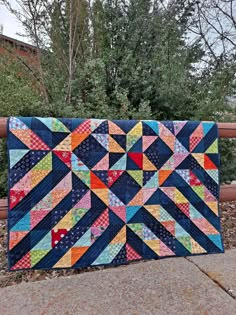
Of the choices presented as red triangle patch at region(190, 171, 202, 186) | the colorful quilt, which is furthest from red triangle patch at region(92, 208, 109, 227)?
red triangle patch at region(190, 171, 202, 186)

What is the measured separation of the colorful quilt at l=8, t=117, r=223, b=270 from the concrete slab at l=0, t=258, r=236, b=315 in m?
0.18

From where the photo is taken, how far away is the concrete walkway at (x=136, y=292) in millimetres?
1454

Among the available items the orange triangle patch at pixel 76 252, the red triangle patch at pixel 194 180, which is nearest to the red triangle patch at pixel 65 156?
the orange triangle patch at pixel 76 252

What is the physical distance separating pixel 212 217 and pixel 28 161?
1.07 m

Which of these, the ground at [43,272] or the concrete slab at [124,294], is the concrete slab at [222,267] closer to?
the concrete slab at [124,294]

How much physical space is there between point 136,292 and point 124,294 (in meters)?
0.07

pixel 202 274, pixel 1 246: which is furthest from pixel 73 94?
pixel 202 274

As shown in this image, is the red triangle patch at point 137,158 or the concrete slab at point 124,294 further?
the red triangle patch at point 137,158

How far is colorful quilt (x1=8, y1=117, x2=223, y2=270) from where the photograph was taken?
140cm

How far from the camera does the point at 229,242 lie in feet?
7.95

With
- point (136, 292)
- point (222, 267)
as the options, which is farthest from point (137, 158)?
point (222, 267)

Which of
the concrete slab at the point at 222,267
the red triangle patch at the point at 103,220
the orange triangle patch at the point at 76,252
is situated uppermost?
the red triangle patch at the point at 103,220

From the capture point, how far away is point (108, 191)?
5.02 ft

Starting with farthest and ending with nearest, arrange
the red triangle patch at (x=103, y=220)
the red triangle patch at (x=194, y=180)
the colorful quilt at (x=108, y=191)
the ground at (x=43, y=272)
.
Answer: the ground at (x=43, y=272) < the red triangle patch at (x=194, y=180) < the red triangle patch at (x=103, y=220) < the colorful quilt at (x=108, y=191)
